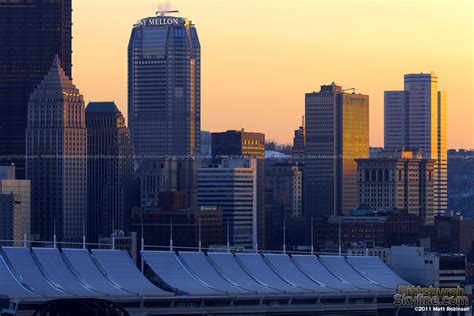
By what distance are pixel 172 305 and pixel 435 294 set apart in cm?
2280

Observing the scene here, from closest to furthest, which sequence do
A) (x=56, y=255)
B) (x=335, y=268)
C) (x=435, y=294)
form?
1. (x=435, y=294)
2. (x=56, y=255)
3. (x=335, y=268)

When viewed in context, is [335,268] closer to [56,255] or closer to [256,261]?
[256,261]

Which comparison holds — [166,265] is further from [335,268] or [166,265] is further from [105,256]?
[335,268]

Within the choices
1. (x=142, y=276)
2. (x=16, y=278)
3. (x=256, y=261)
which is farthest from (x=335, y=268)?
(x=16, y=278)

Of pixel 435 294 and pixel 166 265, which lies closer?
pixel 435 294

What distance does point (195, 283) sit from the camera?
175 m

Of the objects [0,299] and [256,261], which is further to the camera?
[256,261]

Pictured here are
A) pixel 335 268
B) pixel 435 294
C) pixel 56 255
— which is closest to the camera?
pixel 435 294

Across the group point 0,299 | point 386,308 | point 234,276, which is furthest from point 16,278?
point 386,308

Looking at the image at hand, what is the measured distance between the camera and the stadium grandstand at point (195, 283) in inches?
6580

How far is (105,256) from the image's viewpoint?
177625 millimetres

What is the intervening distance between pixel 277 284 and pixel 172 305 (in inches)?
520

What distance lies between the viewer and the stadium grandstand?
16712 cm

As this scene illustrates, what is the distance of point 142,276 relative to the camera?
175 m
